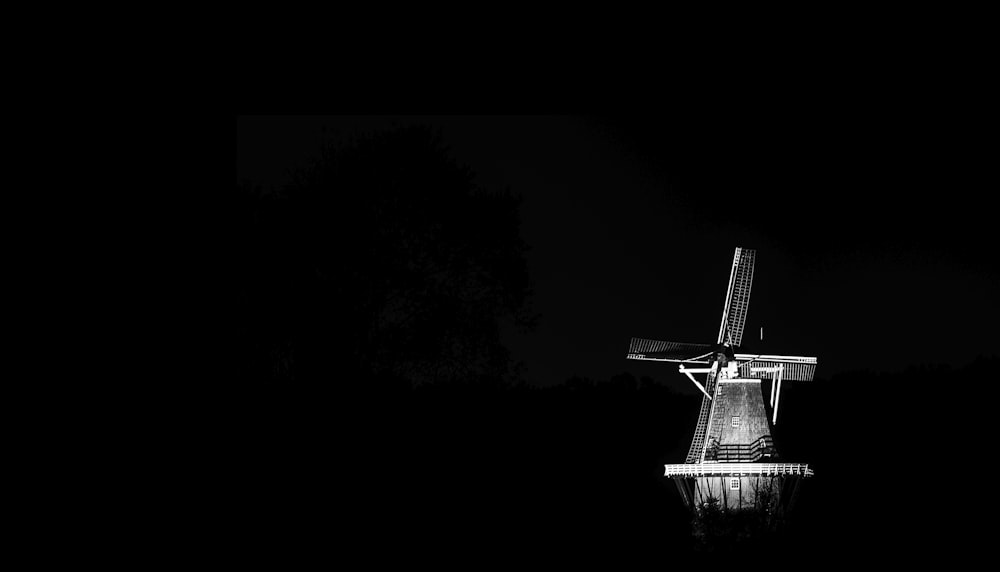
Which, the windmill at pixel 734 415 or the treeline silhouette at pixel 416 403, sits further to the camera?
the windmill at pixel 734 415

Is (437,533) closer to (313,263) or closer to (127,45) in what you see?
(313,263)

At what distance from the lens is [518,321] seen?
2150 cm

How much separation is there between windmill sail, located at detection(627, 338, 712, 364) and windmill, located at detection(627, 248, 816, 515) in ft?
0.06

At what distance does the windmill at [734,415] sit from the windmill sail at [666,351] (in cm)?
2

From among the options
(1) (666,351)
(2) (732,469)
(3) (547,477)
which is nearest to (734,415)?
(2) (732,469)

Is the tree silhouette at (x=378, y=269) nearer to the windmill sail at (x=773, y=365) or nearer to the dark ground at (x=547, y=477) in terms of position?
the dark ground at (x=547, y=477)

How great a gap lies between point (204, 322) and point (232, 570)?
115 inches

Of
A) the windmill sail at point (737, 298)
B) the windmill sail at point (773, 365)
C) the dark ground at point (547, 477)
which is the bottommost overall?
the dark ground at point (547, 477)

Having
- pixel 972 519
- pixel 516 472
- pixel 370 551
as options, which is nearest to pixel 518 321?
pixel 516 472

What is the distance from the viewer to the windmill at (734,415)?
62.0 ft

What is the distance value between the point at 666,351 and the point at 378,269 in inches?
225

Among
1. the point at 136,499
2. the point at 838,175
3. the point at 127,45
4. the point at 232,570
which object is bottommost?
the point at 232,570

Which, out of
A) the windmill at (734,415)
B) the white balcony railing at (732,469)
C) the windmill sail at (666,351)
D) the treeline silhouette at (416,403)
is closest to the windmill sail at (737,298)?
the windmill at (734,415)

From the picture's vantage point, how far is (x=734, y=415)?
64.4 feet
